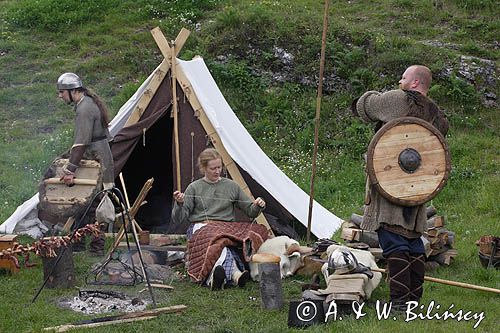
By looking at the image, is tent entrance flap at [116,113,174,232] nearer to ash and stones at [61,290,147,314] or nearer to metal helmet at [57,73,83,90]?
metal helmet at [57,73,83,90]

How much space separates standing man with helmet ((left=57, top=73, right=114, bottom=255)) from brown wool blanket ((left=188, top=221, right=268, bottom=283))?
950 mm

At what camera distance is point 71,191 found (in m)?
6.46

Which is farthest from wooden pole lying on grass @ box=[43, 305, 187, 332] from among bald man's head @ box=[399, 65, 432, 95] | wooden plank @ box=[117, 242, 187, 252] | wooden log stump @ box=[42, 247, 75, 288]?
bald man's head @ box=[399, 65, 432, 95]

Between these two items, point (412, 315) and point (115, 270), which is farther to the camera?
point (115, 270)

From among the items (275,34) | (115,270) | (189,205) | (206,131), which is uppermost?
(275,34)

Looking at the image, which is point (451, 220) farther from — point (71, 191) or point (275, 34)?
point (275, 34)

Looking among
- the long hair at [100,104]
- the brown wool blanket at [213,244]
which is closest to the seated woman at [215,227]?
the brown wool blanket at [213,244]

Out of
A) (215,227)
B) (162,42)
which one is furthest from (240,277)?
(162,42)

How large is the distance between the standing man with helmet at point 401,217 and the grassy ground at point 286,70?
138 centimetres

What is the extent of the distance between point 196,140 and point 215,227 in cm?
151

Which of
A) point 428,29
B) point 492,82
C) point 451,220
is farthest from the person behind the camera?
point 428,29

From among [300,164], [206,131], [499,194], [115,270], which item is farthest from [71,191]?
[499,194]

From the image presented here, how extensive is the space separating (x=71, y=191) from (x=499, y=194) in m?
4.51

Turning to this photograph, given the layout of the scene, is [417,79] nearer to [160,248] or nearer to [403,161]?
[403,161]
